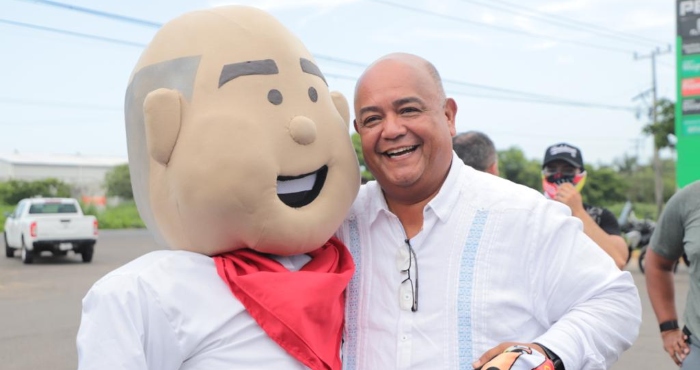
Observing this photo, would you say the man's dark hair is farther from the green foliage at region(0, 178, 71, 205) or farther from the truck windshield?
the green foliage at region(0, 178, 71, 205)

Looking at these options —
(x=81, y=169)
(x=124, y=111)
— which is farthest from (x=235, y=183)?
(x=81, y=169)

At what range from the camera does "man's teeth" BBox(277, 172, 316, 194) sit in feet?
7.46

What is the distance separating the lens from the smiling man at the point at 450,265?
7.42ft

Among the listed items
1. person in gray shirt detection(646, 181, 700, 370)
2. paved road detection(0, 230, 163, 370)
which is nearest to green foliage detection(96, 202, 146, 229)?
paved road detection(0, 230, 163, 370)

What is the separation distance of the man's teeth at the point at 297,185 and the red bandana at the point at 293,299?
0.73 ft

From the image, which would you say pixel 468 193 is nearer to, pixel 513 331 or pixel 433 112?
pixel 433 112

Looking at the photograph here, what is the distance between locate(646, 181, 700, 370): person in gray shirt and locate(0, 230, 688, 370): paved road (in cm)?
301

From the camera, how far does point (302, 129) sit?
2.22 meters

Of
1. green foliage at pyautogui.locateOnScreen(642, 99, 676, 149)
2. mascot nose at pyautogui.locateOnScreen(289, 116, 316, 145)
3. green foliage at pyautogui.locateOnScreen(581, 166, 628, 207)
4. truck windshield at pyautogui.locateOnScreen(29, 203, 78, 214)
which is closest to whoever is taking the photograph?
mascot nose at pyautogui.locateOnScreen(289, 116, 316, 145)

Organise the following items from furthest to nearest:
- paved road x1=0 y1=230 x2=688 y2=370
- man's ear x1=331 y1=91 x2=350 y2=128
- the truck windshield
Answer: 1. the truck windshield
2. paved road x1=0 y1=230 x2=688 y2=370
3. man's ear x1=331 y1=91 x2=350 y2=128

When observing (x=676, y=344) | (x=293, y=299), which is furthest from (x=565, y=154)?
(x=293, y=299)

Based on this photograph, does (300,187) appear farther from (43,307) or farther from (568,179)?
(43,307)

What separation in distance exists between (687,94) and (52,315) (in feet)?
43.5

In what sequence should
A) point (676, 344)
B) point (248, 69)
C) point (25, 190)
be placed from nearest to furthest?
point (248, 69) < point (676, 344) < point (25, 190)
